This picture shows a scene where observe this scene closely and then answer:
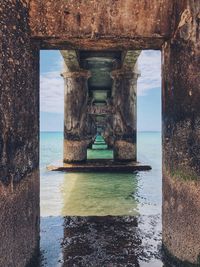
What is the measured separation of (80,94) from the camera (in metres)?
13.4

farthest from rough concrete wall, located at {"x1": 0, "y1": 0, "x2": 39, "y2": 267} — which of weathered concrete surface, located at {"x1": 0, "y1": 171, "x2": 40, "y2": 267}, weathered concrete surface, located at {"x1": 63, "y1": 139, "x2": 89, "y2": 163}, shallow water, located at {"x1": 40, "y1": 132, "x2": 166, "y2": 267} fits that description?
weathered concrete surface, located at {"x1": 63, "y1": 139, "x2": 89, "y2": 163}

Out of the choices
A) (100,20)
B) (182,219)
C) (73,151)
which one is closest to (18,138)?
(100,20)

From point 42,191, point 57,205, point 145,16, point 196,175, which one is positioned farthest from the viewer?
point 42,191

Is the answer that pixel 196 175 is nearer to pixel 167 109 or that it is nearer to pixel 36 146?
pixel 167 109

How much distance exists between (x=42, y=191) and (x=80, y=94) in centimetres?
568

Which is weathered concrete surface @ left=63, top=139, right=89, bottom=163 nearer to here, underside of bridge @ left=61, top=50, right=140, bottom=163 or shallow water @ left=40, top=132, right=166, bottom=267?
underside of bridge @ left=61, top=50, right=140, bottom=163

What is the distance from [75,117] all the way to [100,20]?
9618mm

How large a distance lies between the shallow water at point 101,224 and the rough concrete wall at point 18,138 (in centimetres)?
59

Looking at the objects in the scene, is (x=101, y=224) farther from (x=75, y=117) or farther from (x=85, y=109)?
(x=85, y=109)

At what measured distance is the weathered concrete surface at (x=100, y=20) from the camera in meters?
3.83

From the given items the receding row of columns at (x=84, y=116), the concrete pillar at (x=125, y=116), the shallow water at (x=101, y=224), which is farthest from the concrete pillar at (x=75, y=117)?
the shallow water at (x=101, y=224)

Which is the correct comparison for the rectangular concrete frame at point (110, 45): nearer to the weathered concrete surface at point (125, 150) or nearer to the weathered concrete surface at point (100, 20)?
the weathered concrete surface at point (100, 20)

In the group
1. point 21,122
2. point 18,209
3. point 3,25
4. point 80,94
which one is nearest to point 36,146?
point 21,122

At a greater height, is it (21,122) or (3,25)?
(3,25)
